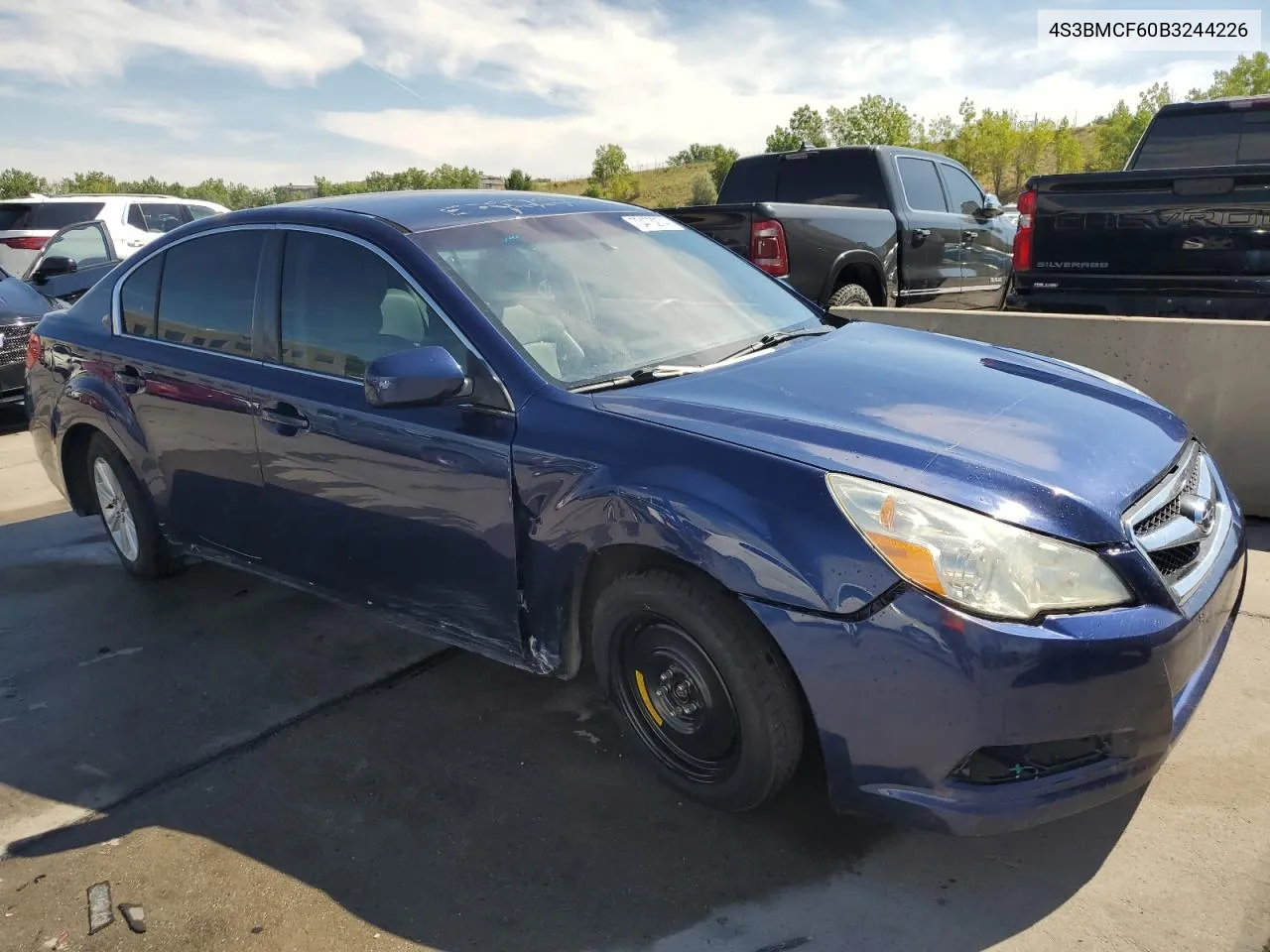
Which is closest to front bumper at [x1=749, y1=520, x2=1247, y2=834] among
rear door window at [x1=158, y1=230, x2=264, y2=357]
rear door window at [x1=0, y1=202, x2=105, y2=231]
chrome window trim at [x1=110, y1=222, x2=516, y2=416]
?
chrome window trim at [x1=110, y1=222, x2=516, y2=416]

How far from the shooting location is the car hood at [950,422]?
2.38 metres

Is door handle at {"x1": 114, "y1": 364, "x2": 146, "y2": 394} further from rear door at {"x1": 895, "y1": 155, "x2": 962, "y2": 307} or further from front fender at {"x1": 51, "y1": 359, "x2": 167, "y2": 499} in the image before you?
rear door at {"x1": 895, "y1": 155, "x2": 962, "y2": 307}

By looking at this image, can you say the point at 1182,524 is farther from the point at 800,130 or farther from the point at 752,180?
the point at 800,130

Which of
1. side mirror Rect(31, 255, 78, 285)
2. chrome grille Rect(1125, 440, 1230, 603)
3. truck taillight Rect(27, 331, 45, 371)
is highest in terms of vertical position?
side mirror Rect(31, 255, 78, 285)

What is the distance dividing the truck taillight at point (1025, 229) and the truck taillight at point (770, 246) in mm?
1502

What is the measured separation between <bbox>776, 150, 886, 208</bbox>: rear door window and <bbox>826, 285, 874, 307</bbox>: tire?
981 millimetres

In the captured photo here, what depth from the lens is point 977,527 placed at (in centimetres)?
227

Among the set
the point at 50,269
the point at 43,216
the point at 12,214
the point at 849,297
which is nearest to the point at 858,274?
the point at 849,297

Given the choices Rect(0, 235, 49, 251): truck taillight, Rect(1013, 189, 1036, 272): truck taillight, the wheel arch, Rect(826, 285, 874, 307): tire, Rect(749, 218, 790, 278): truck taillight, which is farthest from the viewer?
Rect(0, 235, 49, 251): truck taillight

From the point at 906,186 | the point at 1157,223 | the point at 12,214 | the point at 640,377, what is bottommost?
the point at 640,377

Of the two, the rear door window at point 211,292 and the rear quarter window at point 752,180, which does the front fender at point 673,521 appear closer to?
the rear door window at point 211,292

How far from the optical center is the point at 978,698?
86.4 inches

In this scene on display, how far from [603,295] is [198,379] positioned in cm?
171

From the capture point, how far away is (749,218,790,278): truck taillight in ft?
21.9
